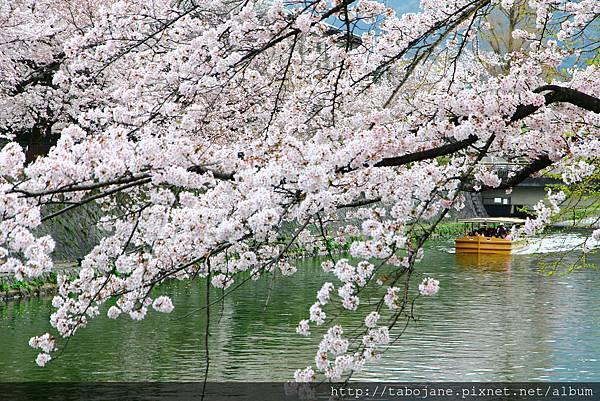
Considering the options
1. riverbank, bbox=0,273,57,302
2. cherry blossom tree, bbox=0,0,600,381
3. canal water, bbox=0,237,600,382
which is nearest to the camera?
cherry blossom tree, bbox=0,0,600,381

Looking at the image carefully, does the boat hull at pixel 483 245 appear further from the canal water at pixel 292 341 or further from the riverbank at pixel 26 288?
the riverbank at pixel 26 288

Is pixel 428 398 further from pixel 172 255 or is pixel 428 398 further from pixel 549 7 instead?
pixel 172 255

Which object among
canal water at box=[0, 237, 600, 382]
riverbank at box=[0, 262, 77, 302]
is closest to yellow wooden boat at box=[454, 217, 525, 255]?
canal water at box=[0, 237, 600, 382]

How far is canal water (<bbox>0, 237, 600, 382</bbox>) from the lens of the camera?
1130 cm

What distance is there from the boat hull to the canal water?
13724 millimetres

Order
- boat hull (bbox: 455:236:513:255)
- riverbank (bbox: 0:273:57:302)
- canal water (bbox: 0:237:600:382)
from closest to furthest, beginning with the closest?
1. canal water (bbox: 0:237:600:382)
2. riverbank (bbox: 0:273:57:302)
3. boat hull (bbox: 455:236:513:255)

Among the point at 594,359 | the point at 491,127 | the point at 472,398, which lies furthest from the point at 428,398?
the point at 491,127

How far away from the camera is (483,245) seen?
34.7 meters

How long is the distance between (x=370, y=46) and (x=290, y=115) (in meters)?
0.83

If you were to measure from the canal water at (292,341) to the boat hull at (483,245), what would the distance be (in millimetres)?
13724

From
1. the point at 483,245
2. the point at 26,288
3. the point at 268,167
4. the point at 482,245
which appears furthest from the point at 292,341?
the point at 483,245

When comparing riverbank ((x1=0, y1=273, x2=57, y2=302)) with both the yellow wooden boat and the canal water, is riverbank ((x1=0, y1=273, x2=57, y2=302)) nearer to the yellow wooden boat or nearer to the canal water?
the canal water

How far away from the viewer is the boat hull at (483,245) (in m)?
34.4

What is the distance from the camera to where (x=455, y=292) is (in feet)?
66.8
